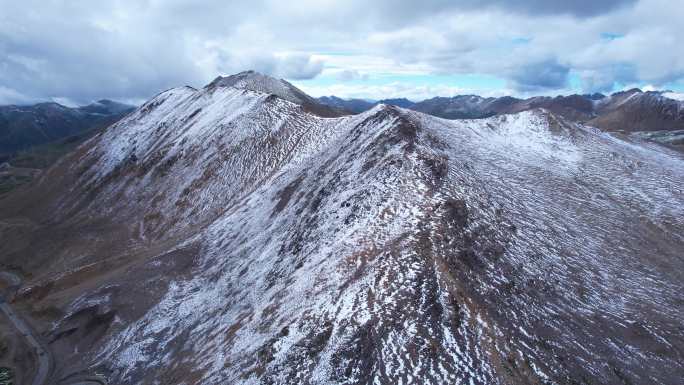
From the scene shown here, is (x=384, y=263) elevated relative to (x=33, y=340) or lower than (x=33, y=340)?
elevated

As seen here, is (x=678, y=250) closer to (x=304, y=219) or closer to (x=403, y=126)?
(x=403, y=126)

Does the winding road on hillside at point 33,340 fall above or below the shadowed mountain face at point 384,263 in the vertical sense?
below

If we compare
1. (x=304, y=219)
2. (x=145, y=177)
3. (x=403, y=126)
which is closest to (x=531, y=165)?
(x=403, y=126)

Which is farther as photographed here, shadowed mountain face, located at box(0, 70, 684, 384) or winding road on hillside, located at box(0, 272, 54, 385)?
winding road on hillside, located at box(0, 272, 54, 385)

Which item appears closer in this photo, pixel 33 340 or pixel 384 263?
pixel 384 263

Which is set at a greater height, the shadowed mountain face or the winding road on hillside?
the shadowed mountain face

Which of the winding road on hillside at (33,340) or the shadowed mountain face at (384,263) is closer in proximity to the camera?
the shadowed mountain face at (384,263)

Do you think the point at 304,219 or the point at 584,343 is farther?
the point at 304,219

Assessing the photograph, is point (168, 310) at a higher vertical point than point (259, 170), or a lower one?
lower
